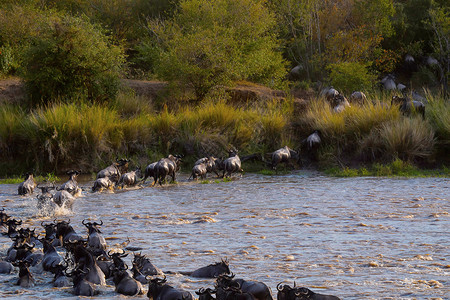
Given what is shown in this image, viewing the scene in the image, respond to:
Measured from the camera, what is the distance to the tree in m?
22.9

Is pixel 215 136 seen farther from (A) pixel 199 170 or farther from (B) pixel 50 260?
(B) pixel 50 260

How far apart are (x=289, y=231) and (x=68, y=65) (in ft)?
44.5

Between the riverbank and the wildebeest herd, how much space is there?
1020 cm

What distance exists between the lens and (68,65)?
2088 cm

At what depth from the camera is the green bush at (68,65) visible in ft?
68.3

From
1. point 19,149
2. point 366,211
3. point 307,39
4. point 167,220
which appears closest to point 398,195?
point 366,211

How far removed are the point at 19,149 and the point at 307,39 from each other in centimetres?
1697

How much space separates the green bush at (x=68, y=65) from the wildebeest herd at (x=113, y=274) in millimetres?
13469

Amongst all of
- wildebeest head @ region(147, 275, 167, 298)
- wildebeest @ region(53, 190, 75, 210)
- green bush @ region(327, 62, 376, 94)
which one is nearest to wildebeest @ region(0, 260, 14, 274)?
wildebeest head @ region(147, 275, 167, 298)

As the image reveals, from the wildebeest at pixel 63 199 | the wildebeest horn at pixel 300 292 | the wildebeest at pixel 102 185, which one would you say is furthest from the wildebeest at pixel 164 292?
the wildebeest at pixel 102 185

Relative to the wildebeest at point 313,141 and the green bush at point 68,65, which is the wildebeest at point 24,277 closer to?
the wildebeest at point 313,141

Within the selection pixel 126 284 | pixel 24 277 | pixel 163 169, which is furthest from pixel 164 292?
pixel 163 169

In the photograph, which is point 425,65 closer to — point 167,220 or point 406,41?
point 406,41

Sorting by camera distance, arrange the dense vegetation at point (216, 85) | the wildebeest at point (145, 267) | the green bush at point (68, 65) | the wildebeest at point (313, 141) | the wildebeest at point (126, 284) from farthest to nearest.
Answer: the green bush at point (68, 65) < the wildebeest at point (313, 141) < the dense vegetation at point (216, 85) < the wildebeest at point (145, 267) < the wildebeest at point (126, 284)
